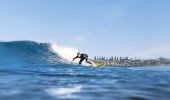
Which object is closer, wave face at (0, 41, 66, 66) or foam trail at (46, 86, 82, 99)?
foam trail at (46, 86, 82, 99)

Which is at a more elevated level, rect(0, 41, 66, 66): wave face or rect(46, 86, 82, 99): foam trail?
rect(0, 41, 66, 66): wave face

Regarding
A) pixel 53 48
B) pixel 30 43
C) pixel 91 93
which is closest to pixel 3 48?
pixel 30 43

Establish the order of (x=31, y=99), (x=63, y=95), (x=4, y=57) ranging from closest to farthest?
1. (x=31, y=99)
2. (x=63, y=95)
3. (x=4, y=57)

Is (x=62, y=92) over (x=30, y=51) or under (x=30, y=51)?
under

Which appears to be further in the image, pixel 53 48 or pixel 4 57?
pixel 53 48

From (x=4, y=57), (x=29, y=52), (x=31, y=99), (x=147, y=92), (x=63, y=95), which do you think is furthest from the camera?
(x=29, y=52)

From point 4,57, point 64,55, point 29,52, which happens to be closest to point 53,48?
point 64,55

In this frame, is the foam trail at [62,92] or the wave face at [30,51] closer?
the foam trail at [62,92]

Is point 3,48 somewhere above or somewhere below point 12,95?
above

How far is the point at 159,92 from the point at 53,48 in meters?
50.5

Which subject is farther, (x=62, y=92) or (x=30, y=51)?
(x=30, y=51)

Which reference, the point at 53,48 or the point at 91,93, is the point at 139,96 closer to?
the point at 91,93

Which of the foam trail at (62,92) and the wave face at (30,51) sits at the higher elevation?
the wave face at (30,51)

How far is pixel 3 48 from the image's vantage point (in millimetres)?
54875
